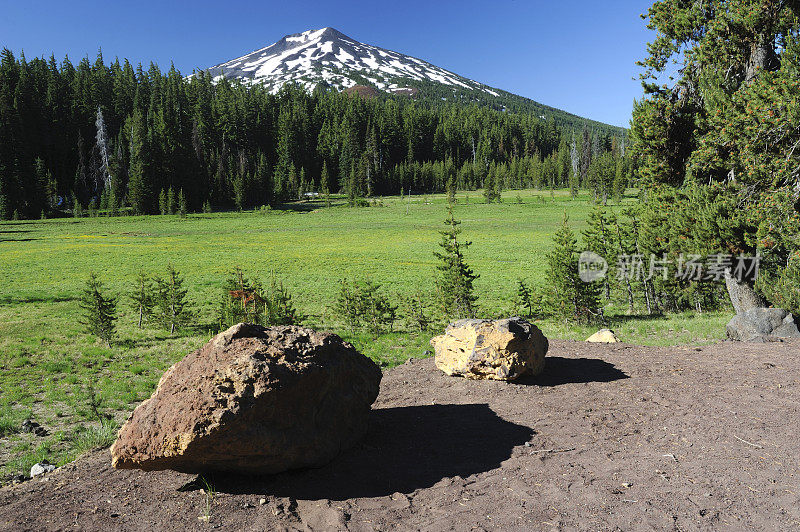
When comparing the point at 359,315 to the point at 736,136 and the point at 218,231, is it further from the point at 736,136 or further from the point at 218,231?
the point at 218,231

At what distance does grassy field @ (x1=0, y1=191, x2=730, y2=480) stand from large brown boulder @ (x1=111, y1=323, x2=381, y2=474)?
3358mm

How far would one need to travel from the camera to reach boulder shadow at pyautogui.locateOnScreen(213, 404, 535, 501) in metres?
5.45

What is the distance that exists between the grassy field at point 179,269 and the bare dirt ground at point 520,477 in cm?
343

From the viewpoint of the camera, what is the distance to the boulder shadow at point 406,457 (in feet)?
17.9

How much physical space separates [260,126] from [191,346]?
133040 mm

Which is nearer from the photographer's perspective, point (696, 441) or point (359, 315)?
point (696, 441)

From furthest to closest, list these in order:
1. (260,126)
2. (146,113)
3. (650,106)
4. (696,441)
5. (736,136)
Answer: (260,126) < (146,113) < (650,106) < (736,136) < (696,441)

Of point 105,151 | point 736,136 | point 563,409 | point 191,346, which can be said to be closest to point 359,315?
point 191,346

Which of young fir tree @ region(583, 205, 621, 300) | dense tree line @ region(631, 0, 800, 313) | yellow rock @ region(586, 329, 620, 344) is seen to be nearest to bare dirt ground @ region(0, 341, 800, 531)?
yellow rock @ region(586, 329, 620, 344)

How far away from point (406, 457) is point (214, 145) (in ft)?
433

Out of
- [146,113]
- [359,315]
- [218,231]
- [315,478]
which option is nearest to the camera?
[315,478]

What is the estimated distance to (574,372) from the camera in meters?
9.48

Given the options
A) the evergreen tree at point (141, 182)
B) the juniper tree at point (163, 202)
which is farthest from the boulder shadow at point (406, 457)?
the evergreen tree at point (141, 182)

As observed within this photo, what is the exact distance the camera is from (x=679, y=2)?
1558 centimetres
